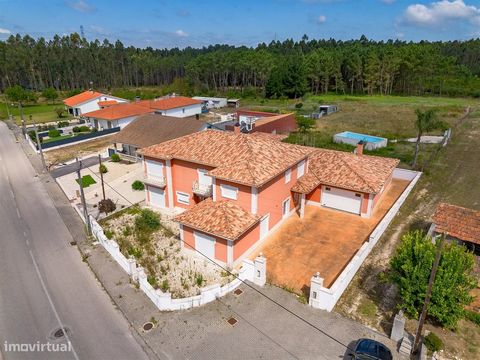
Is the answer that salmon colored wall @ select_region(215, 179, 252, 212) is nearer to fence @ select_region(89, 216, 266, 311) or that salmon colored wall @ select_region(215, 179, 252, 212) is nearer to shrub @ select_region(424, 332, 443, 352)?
fence @ select_region(89, 216, 266, 311)

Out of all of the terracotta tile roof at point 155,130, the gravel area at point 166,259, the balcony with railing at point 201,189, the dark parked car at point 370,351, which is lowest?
the gravel area at point 166,259

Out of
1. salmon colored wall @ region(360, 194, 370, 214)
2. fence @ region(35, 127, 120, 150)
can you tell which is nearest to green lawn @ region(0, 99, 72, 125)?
fence @ region(35, 127, 120, 150)

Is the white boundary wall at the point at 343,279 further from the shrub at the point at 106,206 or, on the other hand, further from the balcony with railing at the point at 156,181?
the shrub at the point at 106,206

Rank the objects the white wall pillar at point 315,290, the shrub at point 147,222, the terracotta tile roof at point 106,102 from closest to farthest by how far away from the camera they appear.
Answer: the white wall pillar at point 315,290
the shrub at point 147,222
the terracotta tile roof at point 106,102

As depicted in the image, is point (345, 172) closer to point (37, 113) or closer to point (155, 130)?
point (155, 130)

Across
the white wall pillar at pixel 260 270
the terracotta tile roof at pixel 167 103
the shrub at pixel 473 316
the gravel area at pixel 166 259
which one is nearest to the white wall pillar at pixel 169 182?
the gravel area at pixel 166 259

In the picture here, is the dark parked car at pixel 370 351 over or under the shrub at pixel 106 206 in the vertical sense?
under

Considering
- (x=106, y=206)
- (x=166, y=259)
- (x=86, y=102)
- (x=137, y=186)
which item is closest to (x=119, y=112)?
(x=86, y=102)
